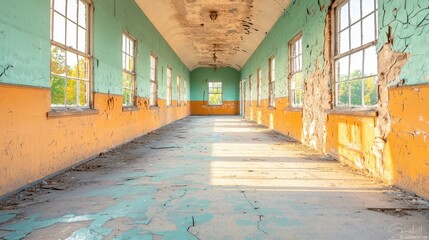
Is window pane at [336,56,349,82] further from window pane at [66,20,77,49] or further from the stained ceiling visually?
window pane at [66,20,77,49]

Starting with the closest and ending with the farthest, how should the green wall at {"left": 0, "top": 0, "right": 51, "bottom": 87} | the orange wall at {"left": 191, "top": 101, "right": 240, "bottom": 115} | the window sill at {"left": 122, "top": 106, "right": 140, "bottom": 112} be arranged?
1. the green wall at {"left": 0, "top": 0, "right": 51, "bottom": 87}
2. the window sill at {"left": 122, "top": 106, "right": 140, "bottom": 112}
3. the orange wall at {"left": 191, "top": 101, "right": 240, "bottom": 115}

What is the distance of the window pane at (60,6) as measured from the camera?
3920 mm

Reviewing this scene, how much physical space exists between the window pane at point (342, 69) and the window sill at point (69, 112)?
3.90m

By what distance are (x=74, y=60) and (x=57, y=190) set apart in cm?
209

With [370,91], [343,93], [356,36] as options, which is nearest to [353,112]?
[370,91]

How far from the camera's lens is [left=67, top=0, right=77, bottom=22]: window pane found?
14.0 ft

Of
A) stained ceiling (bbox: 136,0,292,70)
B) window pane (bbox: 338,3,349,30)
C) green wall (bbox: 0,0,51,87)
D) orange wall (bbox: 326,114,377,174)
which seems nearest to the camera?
green wall (bbox: 0,0,51,87)

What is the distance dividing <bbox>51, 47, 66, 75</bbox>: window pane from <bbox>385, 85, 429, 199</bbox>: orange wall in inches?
154

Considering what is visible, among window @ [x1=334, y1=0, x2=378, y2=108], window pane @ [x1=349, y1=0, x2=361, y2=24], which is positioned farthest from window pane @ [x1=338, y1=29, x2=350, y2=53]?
window pane @ [x1=349, y1=0, x2=361, y2=24]

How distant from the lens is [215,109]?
899 inches

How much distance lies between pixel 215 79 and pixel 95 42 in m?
17.7

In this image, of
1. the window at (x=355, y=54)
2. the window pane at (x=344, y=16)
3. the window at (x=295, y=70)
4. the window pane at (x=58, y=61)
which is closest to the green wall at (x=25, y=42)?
the window pane at (x=58, y=61)

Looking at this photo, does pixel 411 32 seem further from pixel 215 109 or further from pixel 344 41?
pixel 215 109

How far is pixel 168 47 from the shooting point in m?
12.9
